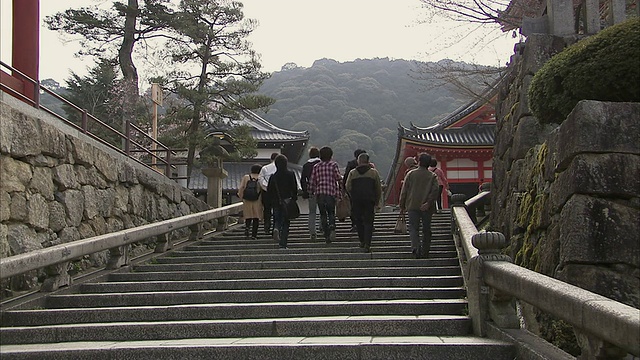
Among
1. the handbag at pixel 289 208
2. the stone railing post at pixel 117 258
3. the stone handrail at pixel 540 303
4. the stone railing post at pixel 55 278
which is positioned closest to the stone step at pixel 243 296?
the stone railing post at pixel 55 278

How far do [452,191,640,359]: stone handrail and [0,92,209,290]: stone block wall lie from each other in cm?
537

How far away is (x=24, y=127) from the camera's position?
848cm

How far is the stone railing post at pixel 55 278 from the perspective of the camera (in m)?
7.39

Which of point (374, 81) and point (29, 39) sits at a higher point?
point (374, 81)

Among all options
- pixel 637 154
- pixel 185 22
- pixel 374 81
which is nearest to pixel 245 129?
pixel 185 22

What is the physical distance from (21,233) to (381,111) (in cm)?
5661

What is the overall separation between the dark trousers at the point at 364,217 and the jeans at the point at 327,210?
513 millimetres

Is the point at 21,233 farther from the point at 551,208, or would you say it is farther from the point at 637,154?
the point at 637,154

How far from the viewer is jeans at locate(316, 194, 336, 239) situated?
32.9 ft

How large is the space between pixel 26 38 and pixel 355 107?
5440 cm

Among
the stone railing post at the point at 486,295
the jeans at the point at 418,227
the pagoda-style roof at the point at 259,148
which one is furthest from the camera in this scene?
the pagoda-style roof at the point at 259,148

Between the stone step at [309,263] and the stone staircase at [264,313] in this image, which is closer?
the stone staircase at [264,313]

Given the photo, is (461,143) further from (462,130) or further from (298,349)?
(298,349)

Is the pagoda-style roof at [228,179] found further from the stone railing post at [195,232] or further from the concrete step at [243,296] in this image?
the concrete step at [243,296]
